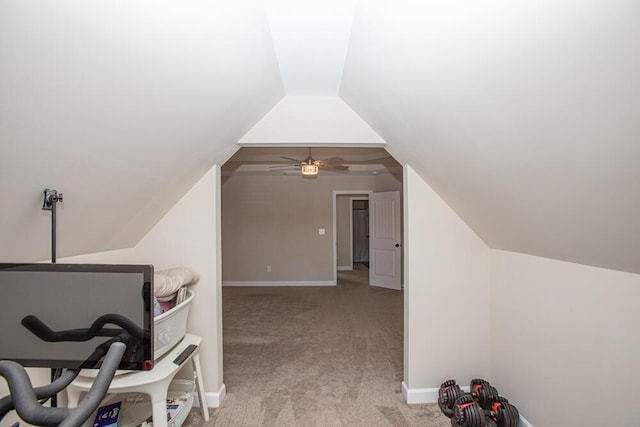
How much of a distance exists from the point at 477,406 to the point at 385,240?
4563 millimetres

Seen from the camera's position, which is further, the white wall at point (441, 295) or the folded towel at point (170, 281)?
the white wall at point (441, 295)

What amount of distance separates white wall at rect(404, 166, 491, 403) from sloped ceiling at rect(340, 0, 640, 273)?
0.54m

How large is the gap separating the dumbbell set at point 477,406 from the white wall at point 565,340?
13 cm

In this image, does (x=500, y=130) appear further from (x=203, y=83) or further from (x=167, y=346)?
(x=167, y=346)

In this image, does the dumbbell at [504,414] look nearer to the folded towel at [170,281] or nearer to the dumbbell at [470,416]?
the dumbbell at [470,416]

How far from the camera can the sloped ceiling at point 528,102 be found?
80 centimetres

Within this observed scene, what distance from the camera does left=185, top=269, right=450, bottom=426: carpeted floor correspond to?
2.30m

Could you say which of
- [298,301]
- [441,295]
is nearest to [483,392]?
[441,295]

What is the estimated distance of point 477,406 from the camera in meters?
2.06

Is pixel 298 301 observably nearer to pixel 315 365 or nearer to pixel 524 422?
pixel 315 365

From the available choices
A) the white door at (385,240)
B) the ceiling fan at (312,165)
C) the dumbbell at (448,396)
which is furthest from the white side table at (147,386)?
the white door at (385,240)

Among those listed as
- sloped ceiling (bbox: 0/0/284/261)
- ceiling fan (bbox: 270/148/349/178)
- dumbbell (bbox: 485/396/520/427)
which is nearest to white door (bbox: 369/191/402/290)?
ceiling fan (bbox: 270/148/349/178)

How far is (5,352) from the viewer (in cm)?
114

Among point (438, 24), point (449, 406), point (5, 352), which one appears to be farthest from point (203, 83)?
point (449, 406)
